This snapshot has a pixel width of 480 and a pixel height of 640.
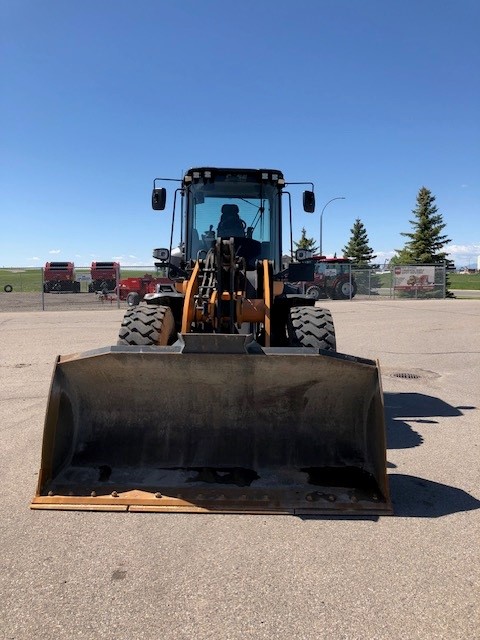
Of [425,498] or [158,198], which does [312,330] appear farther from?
[158,198]

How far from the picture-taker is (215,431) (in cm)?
410

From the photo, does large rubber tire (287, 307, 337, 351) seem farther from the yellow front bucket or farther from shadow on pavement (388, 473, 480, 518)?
shadow on pavement (388, 473, 480, 518)

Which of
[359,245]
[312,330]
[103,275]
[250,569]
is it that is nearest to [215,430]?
[250,569]

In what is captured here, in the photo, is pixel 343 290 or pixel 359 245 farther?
pixel 359 245

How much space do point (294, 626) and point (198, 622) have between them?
0.43m

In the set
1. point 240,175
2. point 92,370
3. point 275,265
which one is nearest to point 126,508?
point 92,370

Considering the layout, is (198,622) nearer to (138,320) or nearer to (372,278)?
(138,320)

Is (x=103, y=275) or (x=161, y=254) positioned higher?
(x=103, y=275)

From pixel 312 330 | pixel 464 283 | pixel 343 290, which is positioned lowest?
pixel 312 330

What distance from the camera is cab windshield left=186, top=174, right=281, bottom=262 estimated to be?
6676 mm

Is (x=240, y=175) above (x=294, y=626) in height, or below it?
above

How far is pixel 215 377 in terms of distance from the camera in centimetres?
390

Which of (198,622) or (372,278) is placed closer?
(198,622)

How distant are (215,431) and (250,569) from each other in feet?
4.35
